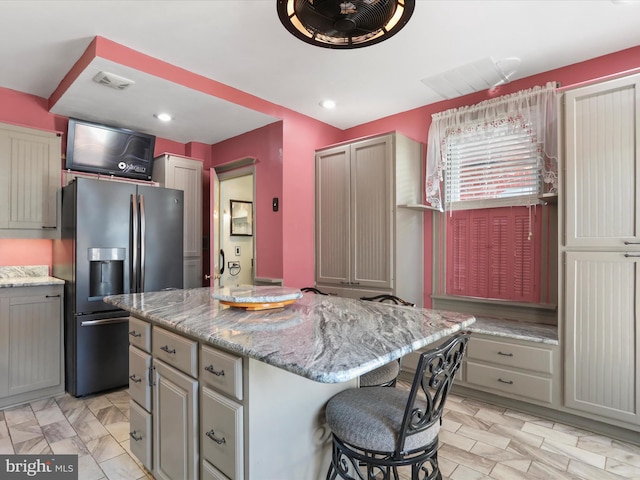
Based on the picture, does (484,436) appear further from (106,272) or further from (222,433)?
(106,272)

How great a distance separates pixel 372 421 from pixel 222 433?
56cm

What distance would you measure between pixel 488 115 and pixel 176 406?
3.16 metres

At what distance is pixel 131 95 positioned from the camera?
2.98m

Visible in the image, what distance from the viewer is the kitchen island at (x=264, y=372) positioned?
3.79 feet

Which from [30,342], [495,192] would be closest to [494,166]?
[495,192]

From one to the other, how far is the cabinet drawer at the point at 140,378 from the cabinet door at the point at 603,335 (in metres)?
2.60

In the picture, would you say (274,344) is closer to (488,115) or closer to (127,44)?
(127,44)

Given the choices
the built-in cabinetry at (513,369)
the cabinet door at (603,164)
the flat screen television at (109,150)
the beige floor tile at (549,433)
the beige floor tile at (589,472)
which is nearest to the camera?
the beige floor tile at (589,472)

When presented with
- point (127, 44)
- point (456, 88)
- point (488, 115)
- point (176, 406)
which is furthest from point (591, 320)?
point (127, 44)

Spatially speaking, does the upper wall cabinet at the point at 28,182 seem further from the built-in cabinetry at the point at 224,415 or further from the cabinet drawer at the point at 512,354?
the cabinet drawer at the point at 512,354

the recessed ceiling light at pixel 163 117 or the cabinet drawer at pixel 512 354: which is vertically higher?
the recessed ceiling light at pixel 163 117

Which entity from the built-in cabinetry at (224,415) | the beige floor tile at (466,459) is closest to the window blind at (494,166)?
the beige floor tile at (466,459)

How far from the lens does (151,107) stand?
325 centimetres

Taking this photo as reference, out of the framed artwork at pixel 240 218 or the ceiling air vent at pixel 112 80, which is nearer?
the ceiling air vent at pixel 112 80
